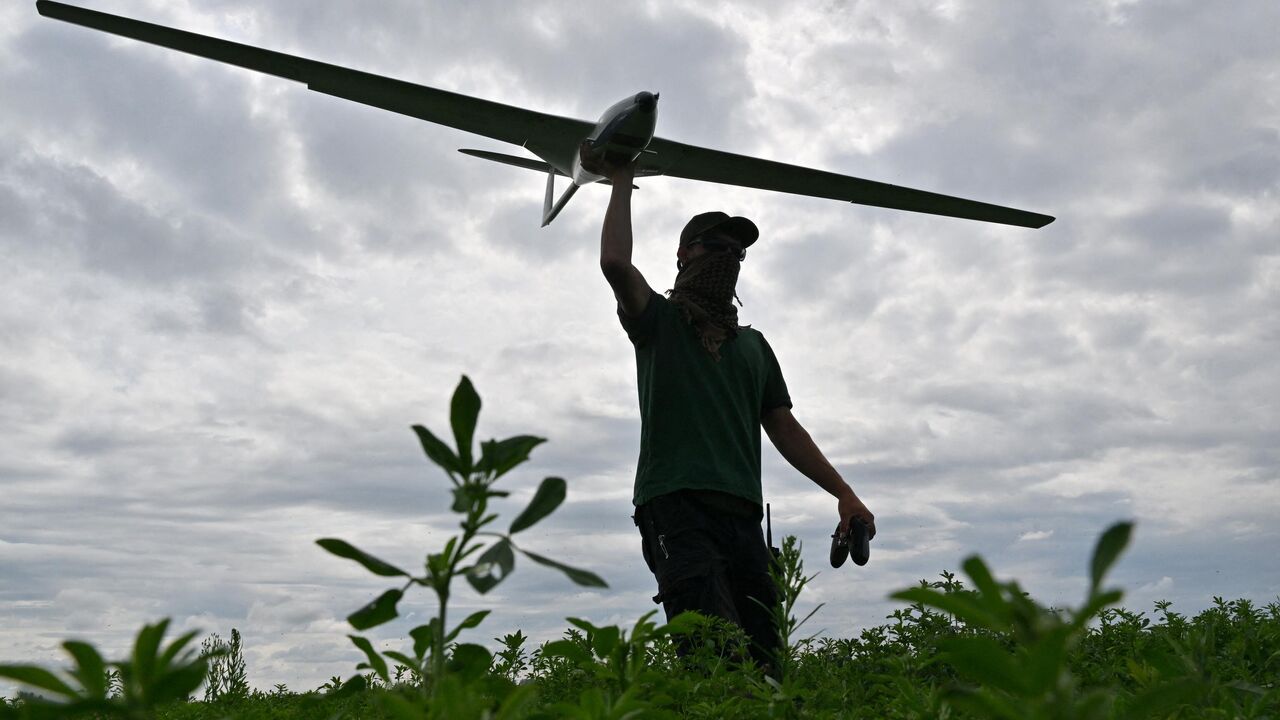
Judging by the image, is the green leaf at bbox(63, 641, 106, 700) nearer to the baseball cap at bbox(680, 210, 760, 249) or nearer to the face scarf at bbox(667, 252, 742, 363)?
the face scarf at bbox(667, 252, 742, 363)

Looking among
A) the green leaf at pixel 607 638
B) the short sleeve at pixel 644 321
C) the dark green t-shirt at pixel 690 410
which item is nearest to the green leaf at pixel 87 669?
the green leaf at pixel 607 638

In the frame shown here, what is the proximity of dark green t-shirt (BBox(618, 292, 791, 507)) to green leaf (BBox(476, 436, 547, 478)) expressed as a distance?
4.35 m

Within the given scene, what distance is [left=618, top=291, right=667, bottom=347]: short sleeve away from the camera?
18.2 ft

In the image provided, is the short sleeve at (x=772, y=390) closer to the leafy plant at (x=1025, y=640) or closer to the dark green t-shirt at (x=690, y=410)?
the dark green t-shirt at (x=690, y=410)

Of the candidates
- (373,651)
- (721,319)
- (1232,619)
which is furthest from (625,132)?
(373,651)

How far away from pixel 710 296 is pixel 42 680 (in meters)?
5.41

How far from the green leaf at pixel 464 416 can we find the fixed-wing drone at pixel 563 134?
6.90 m

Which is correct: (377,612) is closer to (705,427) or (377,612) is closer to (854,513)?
(705,427)

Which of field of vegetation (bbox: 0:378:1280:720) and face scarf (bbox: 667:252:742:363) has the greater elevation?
face scarf (bbox: 667:252:742:363)

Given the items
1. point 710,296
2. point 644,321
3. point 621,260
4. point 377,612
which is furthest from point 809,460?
point 377,612

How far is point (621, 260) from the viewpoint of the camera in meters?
5.15

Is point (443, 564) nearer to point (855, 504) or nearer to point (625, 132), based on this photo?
point (855, 504)

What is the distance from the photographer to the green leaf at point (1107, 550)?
1.80ft

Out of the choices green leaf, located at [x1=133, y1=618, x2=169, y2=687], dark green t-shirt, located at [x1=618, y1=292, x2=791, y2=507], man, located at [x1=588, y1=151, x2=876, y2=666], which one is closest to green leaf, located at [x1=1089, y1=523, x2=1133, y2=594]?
green leaf, located at [x1=133, y1=618, x2=169, y2=687]
